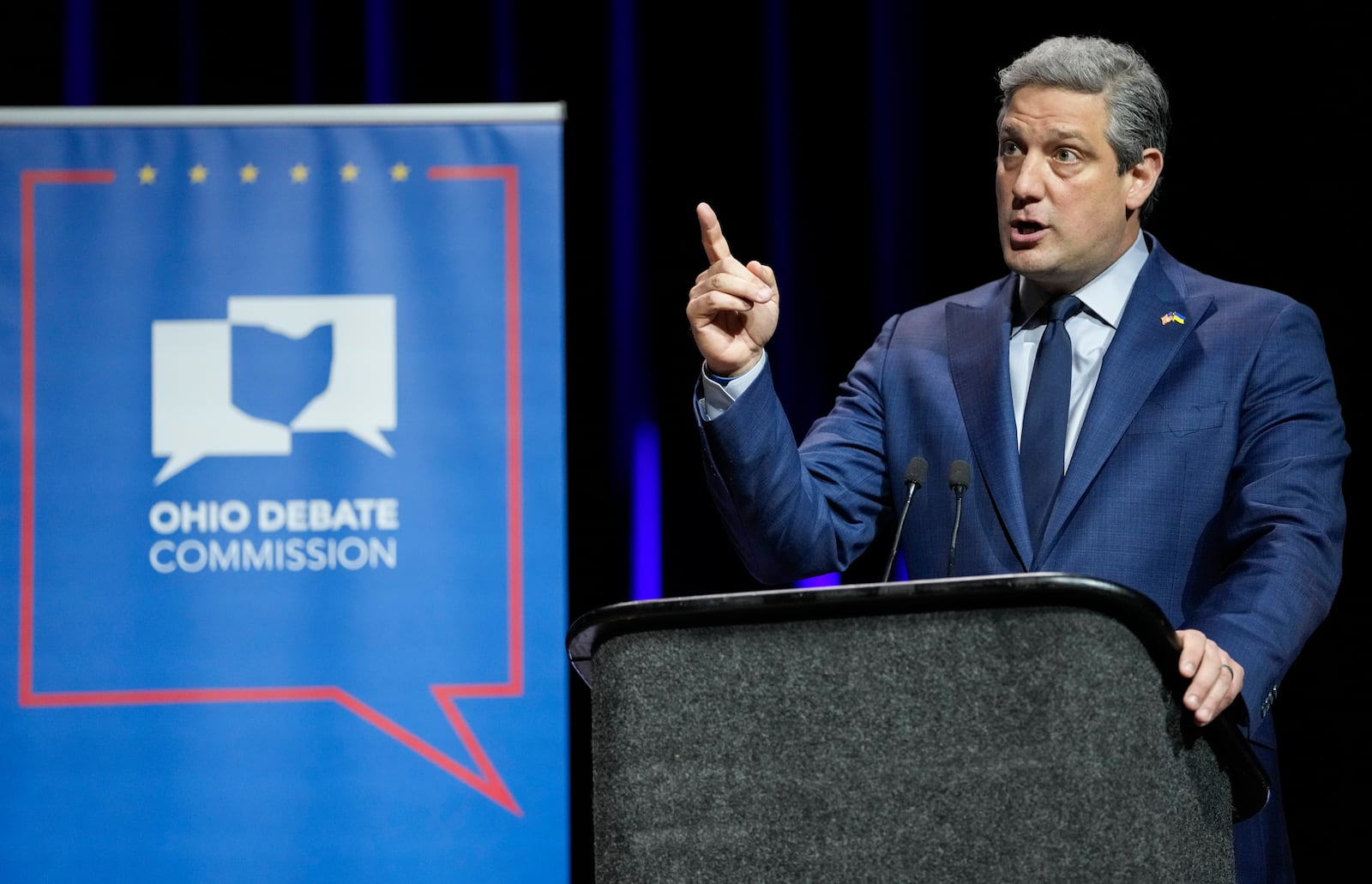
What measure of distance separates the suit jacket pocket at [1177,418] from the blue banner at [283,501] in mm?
1338

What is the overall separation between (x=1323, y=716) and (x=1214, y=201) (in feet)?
3.66

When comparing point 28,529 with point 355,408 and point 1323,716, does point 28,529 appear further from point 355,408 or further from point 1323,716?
point 1323,716

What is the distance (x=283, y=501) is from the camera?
8.92ft

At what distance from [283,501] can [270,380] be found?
235 millimetres

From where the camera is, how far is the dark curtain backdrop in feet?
10.3

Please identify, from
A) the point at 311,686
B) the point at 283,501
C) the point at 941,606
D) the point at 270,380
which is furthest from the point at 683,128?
the point at 941,606

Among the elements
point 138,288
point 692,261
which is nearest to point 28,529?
point 138,288

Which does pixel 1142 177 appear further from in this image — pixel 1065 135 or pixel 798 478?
pixel 798 478

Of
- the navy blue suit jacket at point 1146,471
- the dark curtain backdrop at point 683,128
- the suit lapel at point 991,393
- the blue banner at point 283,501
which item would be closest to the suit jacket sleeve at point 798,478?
the navy blue suit jacket at point 1146,471

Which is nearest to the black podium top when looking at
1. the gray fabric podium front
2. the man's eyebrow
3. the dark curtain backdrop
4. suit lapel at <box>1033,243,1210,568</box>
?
the gray fabric podium front

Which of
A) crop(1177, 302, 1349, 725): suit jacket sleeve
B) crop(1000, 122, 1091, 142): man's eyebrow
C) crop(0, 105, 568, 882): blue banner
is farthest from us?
crop(0, 105, 568, 882): blue banner

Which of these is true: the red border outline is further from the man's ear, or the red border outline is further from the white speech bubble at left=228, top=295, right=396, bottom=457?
the man's ear

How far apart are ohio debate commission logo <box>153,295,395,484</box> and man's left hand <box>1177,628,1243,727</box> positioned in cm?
194

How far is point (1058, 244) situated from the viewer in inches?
67.6
